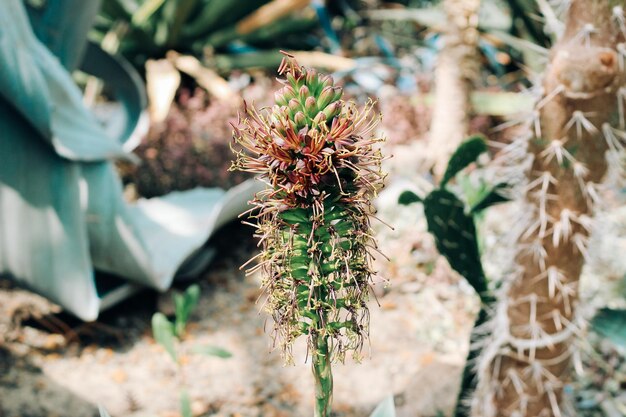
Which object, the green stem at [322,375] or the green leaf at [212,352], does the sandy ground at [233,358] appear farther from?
the green stem at [322,375]

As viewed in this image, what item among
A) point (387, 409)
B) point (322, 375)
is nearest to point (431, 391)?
point (387, 409)

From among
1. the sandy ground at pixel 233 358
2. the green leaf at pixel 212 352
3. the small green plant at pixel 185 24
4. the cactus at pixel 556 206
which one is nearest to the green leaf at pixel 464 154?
the cactus at pixel 556 206

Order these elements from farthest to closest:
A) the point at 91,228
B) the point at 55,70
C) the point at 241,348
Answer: the point at 241,348 < the point at 91,228 < the point at 55,70

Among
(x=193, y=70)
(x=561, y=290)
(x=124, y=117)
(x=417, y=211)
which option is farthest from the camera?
(x=193, y=70)

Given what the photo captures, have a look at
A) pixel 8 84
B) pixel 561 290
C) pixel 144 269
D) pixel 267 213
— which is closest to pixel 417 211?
pixel 144 269

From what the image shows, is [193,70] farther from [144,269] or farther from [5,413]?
[5,413]

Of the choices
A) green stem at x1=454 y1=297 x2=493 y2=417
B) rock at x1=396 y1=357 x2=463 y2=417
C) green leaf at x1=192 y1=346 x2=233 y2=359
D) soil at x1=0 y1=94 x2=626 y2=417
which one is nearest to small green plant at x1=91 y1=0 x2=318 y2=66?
soil at x1=0 y1=94 x2=626 y2=417

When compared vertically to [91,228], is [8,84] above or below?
above
